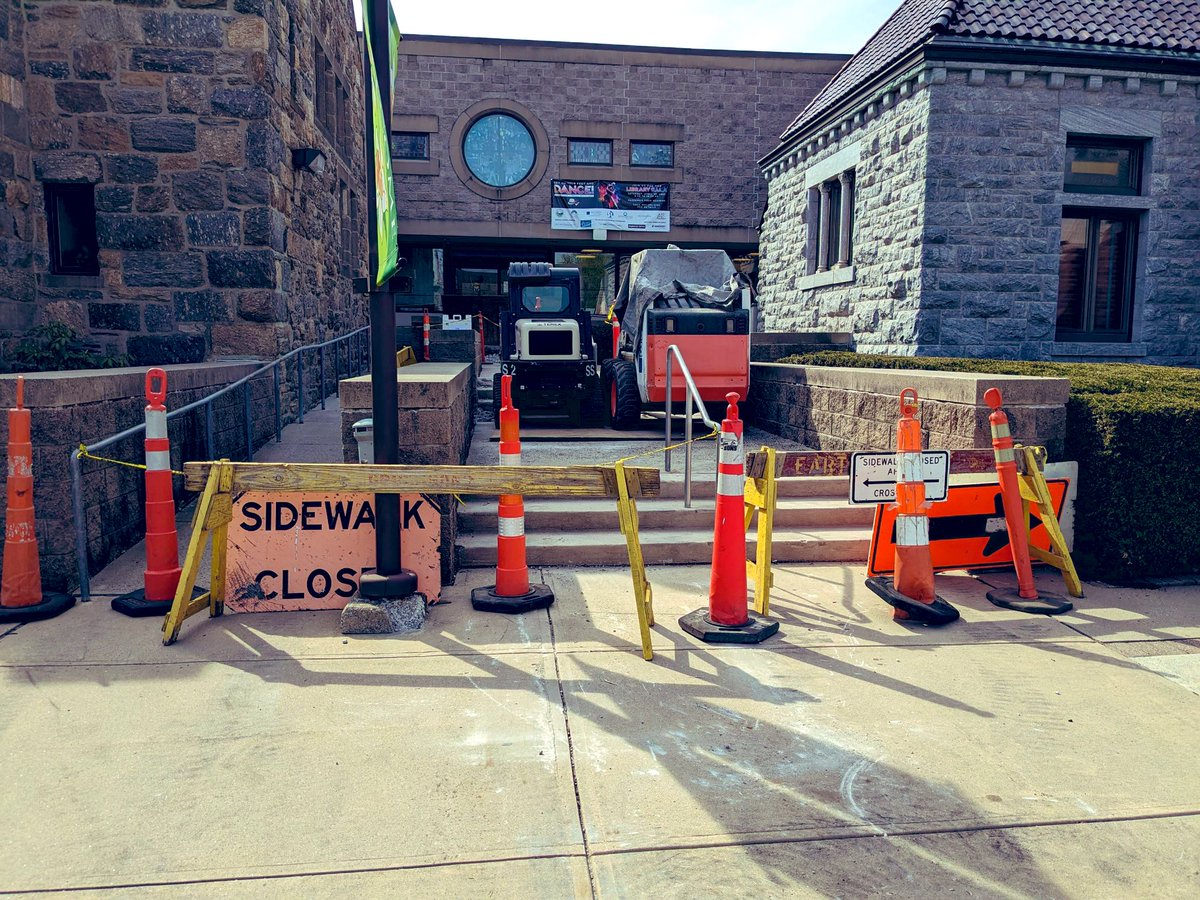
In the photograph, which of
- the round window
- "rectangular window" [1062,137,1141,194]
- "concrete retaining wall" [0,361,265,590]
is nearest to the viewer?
"concrete retaining wall" [0,361,265,590]

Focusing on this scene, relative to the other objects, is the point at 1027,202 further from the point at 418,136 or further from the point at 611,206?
the point at 418,136

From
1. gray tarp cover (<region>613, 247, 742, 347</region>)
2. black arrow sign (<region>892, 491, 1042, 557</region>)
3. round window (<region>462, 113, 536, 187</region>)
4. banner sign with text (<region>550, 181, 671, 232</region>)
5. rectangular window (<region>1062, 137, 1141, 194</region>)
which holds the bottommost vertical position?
black arrow sign (<region>892, 491, 1042, 557</region>)

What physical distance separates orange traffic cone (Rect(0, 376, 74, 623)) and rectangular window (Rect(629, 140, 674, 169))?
72.7ft

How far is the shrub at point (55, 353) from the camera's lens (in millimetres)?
8562

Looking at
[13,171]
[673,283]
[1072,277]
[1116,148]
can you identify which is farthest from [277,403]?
[1116,148]

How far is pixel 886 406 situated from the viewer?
793 cm

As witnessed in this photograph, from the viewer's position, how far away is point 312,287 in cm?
1195

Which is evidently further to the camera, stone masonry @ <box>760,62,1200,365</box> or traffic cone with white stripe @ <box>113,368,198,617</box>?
stone masonry @ <box>760,62,1200,365</box>

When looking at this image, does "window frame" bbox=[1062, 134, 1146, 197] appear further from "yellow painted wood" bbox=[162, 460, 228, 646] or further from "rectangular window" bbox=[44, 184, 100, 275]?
"rectangular window" bbox=[44, 184, 100, 275]

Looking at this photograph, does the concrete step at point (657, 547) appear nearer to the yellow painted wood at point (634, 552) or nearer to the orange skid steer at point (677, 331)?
the yellow painted wood at point (634, 552)

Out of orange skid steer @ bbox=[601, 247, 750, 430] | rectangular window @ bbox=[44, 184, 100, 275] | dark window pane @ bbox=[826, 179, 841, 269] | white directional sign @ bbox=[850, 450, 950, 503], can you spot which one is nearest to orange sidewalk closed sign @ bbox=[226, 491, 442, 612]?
white directional sign @ bbox=[850, 450, 950, 503]

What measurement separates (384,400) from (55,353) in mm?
5523

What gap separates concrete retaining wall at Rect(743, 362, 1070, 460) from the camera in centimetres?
635

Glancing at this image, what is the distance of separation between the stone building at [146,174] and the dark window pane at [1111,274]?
36.8 feet
